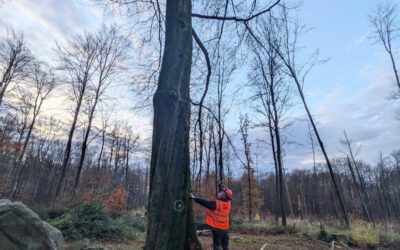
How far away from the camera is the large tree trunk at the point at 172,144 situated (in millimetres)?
2777

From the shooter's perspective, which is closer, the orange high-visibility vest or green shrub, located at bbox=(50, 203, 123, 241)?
the orange high-visibility vest

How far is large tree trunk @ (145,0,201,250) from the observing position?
278 cm

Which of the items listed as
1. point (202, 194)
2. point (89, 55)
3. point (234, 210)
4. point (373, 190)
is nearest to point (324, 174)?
point (373, 190)

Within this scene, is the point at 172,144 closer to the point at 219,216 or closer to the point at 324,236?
the point at 219,216

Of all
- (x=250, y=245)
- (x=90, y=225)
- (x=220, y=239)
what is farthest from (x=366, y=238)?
(x=90, y=225)

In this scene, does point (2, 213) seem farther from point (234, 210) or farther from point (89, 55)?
point (234, 210)

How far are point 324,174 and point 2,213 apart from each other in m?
63.8

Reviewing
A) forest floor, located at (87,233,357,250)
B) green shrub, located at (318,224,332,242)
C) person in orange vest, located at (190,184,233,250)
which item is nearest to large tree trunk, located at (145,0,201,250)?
person in orange vest, located at (190,184,233,250)

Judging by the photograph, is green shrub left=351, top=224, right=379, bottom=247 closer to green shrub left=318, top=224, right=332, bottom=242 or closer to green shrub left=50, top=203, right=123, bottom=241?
green shrub left=318, top=224, right=332, bottom=242

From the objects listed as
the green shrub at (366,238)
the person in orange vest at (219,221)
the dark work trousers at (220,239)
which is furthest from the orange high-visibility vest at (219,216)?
the green shrub at (366,238)

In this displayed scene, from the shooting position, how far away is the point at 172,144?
2.98m

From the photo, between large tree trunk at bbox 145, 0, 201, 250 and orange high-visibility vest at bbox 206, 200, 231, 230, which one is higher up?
large tree trunk at bbox 145, 0, 201, 250

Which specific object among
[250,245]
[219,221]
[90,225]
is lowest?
[250,245]

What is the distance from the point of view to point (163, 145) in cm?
299
